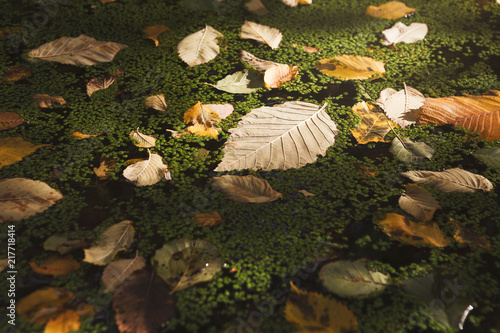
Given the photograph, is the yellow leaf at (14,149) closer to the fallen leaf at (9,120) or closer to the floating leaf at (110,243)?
the fallen leaf at (9,120)

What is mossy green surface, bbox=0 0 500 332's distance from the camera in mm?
842

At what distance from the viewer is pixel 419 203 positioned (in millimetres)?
1008

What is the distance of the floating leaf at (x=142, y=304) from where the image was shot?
0.77 meters

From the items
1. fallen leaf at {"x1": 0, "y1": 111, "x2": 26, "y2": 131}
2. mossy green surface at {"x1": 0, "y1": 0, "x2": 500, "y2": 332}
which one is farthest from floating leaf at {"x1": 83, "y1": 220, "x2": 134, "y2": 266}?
fallen leaf at {"x1": 0, "y1": 111, "x2": 26, "y2": 131}

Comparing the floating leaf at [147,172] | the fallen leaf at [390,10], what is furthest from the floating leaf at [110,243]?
the fallen leaf at [390,10]

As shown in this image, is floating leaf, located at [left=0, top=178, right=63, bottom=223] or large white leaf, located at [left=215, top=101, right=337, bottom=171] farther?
large white leaf, located at [left=215, top=101, right=337, bottom=171]

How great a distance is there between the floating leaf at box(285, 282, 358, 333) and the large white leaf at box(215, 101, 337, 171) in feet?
1.19

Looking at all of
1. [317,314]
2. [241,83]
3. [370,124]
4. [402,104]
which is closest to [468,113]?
[402,104]

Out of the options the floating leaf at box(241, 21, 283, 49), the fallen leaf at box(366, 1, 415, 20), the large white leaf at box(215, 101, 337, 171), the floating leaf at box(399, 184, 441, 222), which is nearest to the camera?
the floating leaf at box(399, 184, 441, 222)

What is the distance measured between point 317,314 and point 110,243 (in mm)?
450

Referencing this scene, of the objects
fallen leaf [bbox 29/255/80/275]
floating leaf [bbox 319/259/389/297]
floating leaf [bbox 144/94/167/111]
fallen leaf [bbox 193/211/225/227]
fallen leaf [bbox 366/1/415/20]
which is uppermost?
fallen leaf [bbox 366/1/415/20]

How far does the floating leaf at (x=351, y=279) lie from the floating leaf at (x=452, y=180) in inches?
12.4

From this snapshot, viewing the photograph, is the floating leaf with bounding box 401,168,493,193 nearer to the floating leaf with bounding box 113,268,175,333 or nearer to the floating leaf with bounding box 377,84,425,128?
the floating leaf with bounding box 377,84,425,128

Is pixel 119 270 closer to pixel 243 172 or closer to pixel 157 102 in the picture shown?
pixel 243 172
